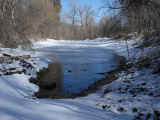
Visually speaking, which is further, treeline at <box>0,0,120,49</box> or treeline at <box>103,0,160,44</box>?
treeline at <box>0,0,120,49</box>

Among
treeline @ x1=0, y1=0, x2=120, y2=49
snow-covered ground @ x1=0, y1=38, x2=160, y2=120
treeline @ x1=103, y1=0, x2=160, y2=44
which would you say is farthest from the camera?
treeline @ x1=0, y1=0, x2=120, y2=49

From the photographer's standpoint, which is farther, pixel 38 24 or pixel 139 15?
pixel 38 24

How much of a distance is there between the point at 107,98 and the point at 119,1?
8.47ft

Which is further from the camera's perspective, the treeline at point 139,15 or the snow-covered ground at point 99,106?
the treeline at point 139,15

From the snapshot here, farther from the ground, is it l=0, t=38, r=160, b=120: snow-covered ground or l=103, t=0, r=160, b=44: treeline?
l=103, t=0, r=160, b=44: treeline

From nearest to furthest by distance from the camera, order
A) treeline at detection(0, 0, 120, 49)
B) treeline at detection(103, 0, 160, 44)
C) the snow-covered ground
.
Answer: the snow-covered ground, treeline at detection(103, 0, 160, 44), treeline at detection(0, 0, 120, 49)

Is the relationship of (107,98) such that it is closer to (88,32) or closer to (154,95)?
(154,95)

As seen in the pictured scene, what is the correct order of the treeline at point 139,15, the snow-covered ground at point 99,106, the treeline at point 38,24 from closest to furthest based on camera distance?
1. the snow-covered ground at point 99,106
2. the treeline at point 139,15
3. the treeline at point 38,24

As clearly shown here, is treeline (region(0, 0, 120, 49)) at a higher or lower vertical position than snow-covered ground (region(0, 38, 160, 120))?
higher

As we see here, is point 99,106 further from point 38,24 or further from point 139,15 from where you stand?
point 38,24

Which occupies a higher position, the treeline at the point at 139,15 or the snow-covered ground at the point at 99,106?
the treeline at the point at 139,15

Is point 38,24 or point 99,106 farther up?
point 38,24

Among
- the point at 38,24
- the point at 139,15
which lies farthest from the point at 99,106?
the point at 38,24

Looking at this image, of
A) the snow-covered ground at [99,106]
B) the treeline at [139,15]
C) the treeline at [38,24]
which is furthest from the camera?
the treeline at [38,24]
